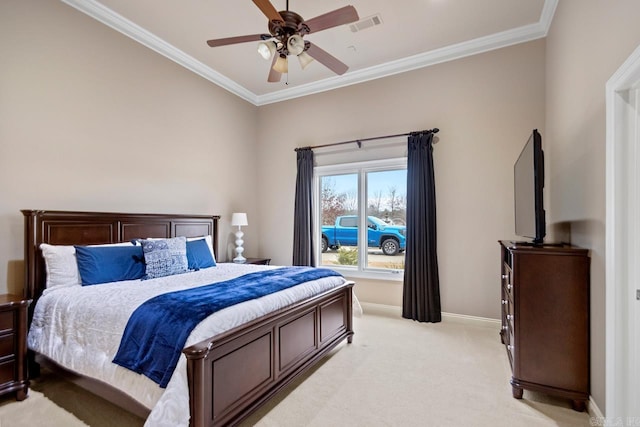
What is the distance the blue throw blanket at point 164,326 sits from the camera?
5.49 ft

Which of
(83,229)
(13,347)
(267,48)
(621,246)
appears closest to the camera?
(621,246)

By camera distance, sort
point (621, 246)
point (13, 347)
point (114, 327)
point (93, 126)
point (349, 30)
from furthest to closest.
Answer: point (349, 30) → point (93, 126) → point (13, 347) → point (114, 327) → point (621, 246)

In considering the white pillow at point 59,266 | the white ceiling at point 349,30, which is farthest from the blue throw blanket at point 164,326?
the white ceiling at point 349,30

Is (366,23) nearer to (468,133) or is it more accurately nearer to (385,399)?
(468,133)

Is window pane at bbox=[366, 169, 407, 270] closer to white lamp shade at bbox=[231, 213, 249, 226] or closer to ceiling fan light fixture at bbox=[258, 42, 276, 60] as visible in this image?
white lamp shade at bbox=[231, 213, 249, 226]

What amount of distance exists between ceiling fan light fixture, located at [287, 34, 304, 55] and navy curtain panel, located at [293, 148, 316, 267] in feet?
7.70

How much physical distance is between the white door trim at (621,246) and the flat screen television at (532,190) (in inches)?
17.3

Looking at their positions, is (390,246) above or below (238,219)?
below

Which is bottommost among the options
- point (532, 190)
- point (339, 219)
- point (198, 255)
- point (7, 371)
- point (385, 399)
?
point (385, 399)

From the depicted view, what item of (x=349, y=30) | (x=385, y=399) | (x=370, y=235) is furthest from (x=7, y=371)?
(x=349, y=30)

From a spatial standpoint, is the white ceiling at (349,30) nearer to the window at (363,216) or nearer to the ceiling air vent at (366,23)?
the ceiling air vent at (366,23)

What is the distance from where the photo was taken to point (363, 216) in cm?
466

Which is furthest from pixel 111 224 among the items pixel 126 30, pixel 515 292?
pixel 515 292

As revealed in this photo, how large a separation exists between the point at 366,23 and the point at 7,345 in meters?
4.28
